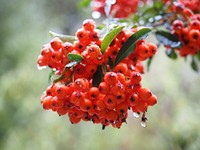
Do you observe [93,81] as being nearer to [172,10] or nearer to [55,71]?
[55,71]

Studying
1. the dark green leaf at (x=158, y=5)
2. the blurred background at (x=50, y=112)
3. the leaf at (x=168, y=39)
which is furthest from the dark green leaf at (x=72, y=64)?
the blurred background at (x=50, y=112)

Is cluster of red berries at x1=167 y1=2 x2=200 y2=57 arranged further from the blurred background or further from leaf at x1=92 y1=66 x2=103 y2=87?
the blurred background

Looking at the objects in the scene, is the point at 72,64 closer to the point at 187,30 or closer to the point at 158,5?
the point at 187,30

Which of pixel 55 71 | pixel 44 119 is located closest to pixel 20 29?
pixel 44 119

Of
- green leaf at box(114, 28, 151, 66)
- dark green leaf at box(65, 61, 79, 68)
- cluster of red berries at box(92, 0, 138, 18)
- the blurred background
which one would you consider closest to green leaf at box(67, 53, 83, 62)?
dark green leaf at box(65, 61, 79, 68)

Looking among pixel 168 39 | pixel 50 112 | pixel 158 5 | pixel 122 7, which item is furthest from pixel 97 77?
pixel 50 112
